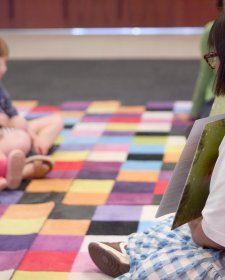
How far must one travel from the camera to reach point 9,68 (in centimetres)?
380

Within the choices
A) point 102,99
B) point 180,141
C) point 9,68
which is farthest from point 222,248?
point 9,68

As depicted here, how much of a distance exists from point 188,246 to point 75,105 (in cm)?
181

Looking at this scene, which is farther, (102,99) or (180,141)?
(102,99)

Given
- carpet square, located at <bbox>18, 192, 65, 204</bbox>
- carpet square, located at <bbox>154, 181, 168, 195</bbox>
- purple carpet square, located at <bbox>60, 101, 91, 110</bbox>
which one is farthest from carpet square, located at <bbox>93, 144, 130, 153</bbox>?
purple carpet square, located at <bbox>60, 101, 91, 110</bbox>

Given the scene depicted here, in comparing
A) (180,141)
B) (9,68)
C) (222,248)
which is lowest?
(9,68)

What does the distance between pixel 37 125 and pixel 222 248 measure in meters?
1.33

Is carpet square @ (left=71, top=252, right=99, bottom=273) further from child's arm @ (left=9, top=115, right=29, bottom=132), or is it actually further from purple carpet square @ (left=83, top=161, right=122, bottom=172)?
child's arm @ (left=9, top=115, right=29, bottom=132)

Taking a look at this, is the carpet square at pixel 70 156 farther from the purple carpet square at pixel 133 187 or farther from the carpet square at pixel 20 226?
the carpet square at pixel 20 226

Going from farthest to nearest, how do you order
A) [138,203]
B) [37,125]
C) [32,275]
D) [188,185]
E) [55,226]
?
[37,125] < [138,203] < [55,226] < [32,275] < [188,185]

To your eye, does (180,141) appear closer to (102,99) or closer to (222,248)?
(102,99)

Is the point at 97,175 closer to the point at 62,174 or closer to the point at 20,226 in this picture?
the point at 62,174

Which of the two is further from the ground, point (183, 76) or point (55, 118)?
point (55, 118)

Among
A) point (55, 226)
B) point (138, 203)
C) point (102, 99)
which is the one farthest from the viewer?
point (102, 99)

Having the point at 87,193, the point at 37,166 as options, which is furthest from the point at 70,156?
the point at 87,193
